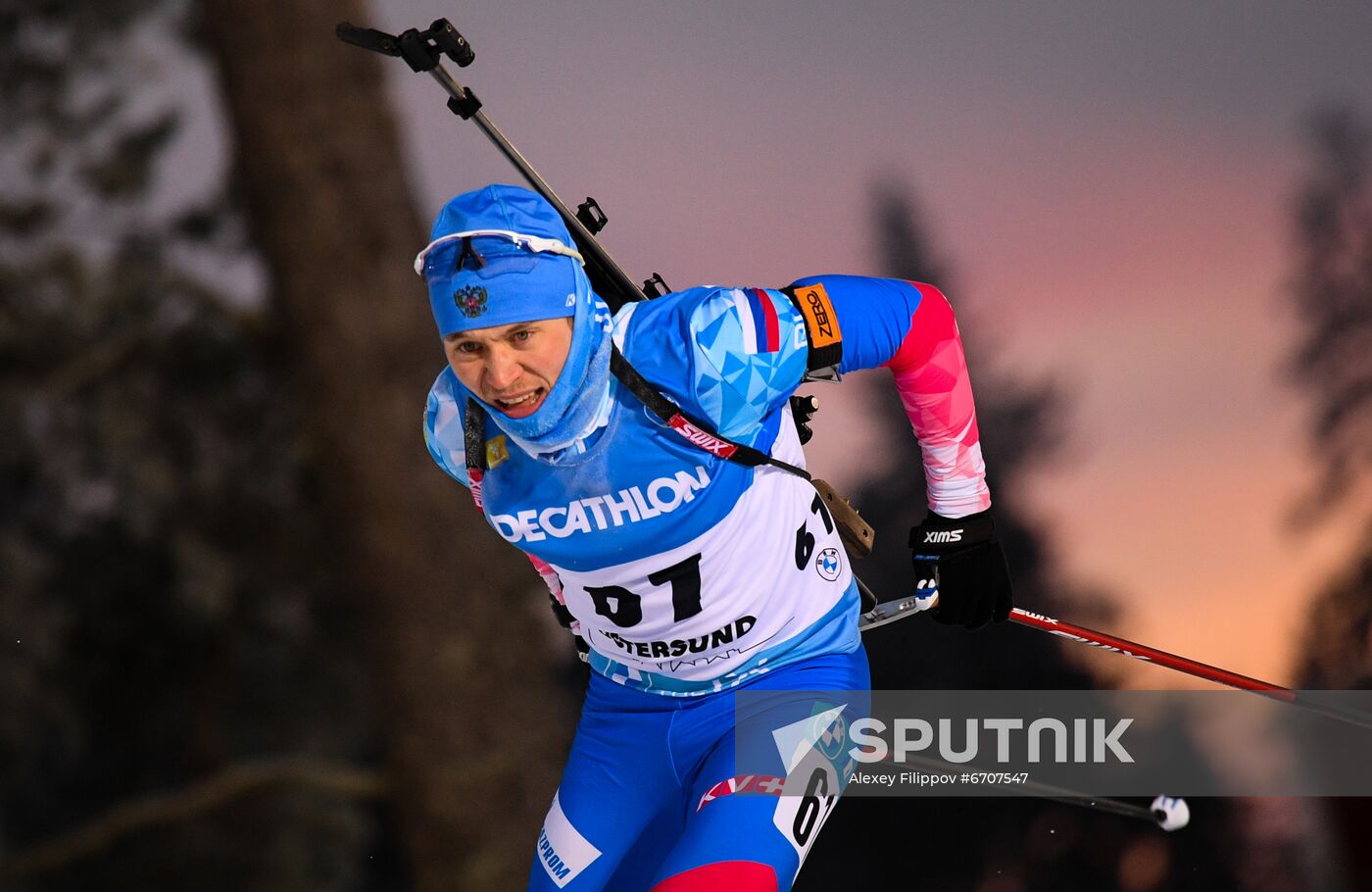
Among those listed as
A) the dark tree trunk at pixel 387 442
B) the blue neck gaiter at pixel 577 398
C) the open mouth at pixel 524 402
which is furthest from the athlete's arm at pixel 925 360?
the dark tree trunk at pixel 387 442

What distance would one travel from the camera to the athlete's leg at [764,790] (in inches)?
72.9

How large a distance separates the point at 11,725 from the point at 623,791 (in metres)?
3.44

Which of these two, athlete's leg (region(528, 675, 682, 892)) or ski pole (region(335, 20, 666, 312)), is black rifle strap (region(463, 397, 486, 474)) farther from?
athlete's leg (region(528, 675, 682, 892))

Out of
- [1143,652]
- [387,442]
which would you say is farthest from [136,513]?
[1143,652]

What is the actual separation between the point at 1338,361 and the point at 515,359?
3.46 metres

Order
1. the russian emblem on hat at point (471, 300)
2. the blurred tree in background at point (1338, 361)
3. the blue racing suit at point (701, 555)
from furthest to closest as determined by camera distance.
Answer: the blurred tree in background at point (1338, 361)
the blue racing suit at point (701, 555)
the russian emblem on hat at point (471, 300)

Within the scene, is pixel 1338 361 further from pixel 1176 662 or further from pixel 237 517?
pixel 237 517

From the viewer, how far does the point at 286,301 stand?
4.46 meters

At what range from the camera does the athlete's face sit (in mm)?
1837

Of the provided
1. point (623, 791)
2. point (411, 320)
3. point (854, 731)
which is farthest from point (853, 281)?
point (411, 320)

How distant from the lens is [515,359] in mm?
1845

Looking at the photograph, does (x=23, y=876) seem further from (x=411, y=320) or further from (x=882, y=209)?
(x=882, y=209)

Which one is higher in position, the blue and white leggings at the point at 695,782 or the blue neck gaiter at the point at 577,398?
the blue neck gaiter at the point at 577,398

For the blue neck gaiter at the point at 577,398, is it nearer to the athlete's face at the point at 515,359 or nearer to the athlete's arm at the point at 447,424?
the athlete's face at the point at 515,359
